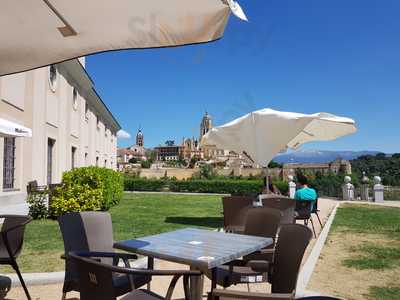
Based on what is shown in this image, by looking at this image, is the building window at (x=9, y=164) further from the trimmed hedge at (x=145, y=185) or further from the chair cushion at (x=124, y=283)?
the trimmed hedge at (x=145, y=185)

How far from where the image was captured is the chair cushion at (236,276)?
338cm

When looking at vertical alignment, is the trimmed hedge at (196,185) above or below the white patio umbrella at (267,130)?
below

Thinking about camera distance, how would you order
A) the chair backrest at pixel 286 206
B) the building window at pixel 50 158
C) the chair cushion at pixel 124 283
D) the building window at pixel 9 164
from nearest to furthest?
the chair cushion at pixel 124 283
the chair backrest at pixel 286 206
the building window at pixel 9 164
the building window at pixel 50 158

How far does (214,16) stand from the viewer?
2145 millimetres

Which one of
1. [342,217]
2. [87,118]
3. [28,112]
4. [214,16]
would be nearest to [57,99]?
[28,112]

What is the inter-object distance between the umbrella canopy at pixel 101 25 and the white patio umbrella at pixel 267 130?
233 inches

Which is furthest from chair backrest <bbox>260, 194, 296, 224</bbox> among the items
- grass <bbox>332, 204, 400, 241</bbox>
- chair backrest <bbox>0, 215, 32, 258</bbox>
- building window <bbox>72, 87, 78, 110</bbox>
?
building window <bbox>72, 87, 78, 110</bbox>

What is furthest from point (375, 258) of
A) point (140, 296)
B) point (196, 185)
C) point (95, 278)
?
point (196, 185)

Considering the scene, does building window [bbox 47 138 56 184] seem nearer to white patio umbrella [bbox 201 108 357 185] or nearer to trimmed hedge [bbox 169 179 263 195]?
white patio umbrella [bbox 201 108 357 185]

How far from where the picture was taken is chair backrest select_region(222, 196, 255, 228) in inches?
257

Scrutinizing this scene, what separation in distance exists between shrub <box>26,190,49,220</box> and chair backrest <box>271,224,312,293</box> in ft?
27.6

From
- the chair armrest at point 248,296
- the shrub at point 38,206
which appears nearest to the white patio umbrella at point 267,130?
the shrub at point 38,206

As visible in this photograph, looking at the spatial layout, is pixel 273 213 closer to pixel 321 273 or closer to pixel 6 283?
pixel 321 273

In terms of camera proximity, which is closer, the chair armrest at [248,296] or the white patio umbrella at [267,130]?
the chair armrest at [248,296]
